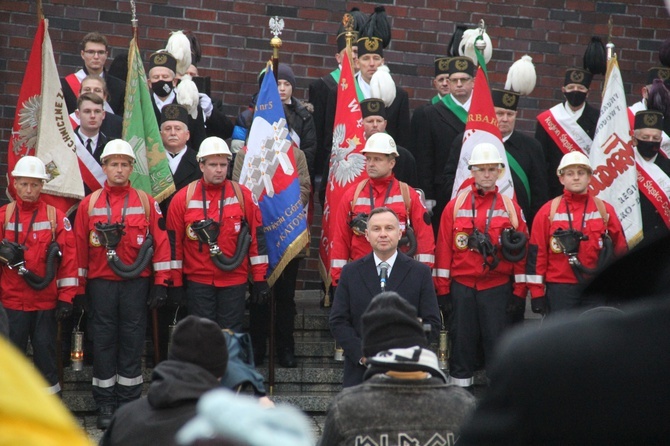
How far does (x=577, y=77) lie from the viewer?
1124 centimetres

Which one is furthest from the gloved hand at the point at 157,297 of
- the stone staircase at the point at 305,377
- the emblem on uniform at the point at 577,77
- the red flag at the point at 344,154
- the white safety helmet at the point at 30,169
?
the emblem on uniform at the point at 577,77

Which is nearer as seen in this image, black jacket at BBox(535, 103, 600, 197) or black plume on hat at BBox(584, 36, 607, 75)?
black jacket at BBox(535, 103, 600, 197)

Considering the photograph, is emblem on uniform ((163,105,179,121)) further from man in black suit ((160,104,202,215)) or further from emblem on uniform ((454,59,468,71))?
emblem on uniform ((454,59,468,71))

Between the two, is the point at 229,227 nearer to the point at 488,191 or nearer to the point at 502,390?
the point at 488,191

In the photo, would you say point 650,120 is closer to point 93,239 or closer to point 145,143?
point 145,143

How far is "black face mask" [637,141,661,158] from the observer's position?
1062 centimetres

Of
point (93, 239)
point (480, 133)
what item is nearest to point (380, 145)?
point (480, 133)

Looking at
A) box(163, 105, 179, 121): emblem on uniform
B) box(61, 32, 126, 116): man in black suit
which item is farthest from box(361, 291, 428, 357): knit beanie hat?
box(61, 32, 126, 116): man in black suit

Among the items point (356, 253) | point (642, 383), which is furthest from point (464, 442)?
point (356, 253)

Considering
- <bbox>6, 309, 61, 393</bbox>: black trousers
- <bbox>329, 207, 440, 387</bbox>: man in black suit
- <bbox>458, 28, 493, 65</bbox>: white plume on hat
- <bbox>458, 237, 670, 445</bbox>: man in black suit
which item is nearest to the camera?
<bbox>458, 237, 670, 445</bbox>: man in black suit

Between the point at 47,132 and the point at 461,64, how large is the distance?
12.7 feet

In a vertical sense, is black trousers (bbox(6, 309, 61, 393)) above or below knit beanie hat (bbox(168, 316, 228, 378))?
below

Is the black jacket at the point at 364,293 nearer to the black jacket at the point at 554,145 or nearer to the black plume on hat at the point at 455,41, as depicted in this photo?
the black jacket at the point at 554,145

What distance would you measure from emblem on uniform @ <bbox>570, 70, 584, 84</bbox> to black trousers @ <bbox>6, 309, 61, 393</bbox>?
550 centimetres
